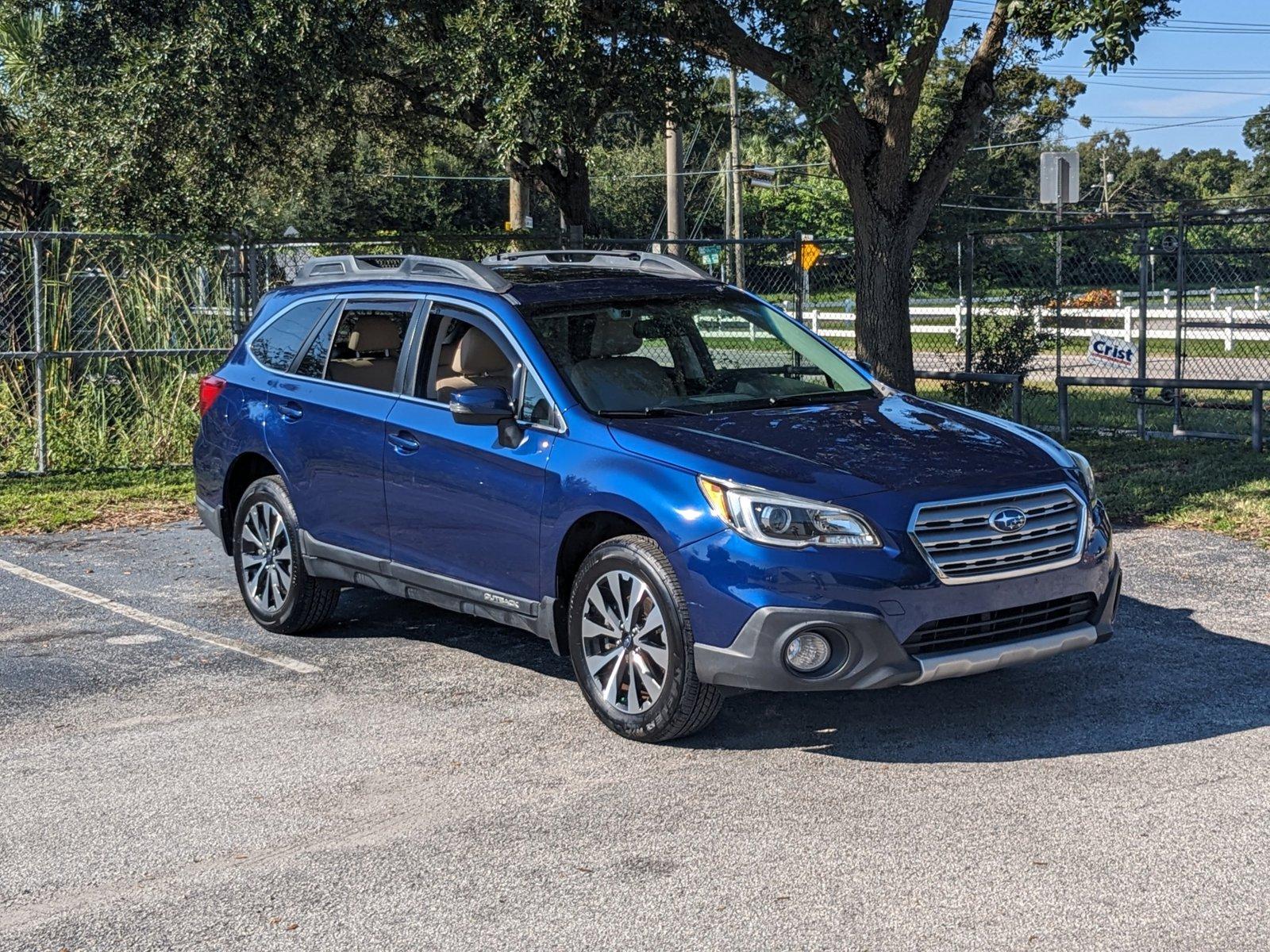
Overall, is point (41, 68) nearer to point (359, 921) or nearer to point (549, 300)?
point (549, 300)

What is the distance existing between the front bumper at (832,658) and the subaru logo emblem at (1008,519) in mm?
490

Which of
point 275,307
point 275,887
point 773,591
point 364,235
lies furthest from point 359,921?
point 364,235

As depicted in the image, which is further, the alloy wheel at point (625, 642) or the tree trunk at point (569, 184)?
the tree trunk at point (569, 184)

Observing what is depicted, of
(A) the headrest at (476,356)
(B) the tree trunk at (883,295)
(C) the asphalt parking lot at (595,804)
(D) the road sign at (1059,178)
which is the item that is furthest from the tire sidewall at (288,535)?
(D) the road sign at (1059,178)

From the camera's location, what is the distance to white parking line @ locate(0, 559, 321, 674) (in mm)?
7438

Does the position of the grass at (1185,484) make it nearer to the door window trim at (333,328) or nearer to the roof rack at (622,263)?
the roof rack at (622,263)

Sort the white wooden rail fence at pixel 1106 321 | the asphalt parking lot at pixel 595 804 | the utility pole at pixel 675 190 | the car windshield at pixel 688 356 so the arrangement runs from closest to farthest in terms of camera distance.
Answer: the asphalt parking lot at pixel 595 804, the car windshield at pixel 688 356, the white wooden rail fence at pixel 1106 321, the utility pole at pixel 675 190

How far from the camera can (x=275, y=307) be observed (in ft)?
27.5

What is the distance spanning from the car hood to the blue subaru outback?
0.02 metres

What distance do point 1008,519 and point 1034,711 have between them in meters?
0.94

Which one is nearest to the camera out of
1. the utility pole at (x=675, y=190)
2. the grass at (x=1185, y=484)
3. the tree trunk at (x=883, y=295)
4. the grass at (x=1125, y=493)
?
the grass at (x=1185, y=484)

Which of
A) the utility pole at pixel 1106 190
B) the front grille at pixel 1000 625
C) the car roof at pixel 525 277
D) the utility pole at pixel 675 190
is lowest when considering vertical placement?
the front grille at pixel 1000 625

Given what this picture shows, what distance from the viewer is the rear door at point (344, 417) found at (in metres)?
7.23

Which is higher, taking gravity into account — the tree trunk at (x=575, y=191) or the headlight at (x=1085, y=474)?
the tree trunk at (x=575, y=191)
